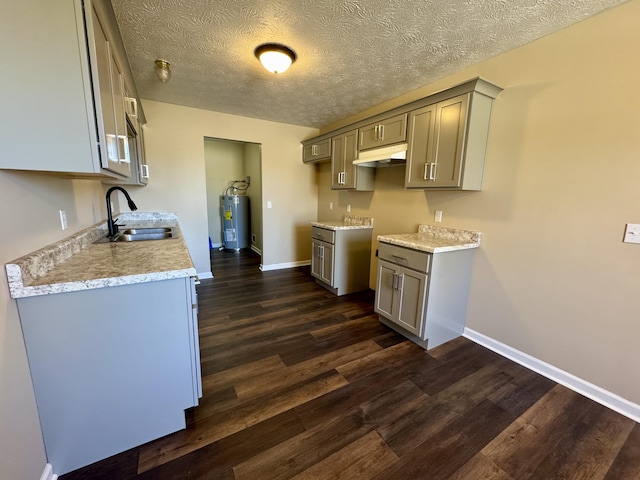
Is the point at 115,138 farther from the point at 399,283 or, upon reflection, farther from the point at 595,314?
the point at 595,314

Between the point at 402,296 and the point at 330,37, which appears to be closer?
the point at 330,37

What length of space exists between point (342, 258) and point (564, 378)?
2.25 meters

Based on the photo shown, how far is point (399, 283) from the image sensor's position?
2371 millimetres

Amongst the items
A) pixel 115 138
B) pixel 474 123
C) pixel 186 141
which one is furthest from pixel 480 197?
pixel 186 141

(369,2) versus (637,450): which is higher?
(369,2)

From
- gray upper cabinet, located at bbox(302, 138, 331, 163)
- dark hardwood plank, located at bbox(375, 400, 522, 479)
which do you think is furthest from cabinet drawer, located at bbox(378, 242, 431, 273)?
gray upper cabinet, located at bbox(302, 138, 331, 163)

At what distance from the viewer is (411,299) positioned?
7.47 feet

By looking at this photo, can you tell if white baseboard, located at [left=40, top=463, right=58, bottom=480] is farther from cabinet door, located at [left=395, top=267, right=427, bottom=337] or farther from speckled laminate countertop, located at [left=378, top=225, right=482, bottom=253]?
speckled laminate countertop, located at [left=378, top=225, right=482, bottom=253]

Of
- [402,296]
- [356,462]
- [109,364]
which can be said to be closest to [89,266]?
[109,364]

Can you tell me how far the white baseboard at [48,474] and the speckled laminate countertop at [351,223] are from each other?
279 cm

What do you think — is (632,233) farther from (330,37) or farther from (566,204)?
(330,37)

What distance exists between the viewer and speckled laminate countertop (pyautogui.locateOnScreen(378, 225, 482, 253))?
83.7 inches

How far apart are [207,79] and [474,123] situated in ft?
8.42

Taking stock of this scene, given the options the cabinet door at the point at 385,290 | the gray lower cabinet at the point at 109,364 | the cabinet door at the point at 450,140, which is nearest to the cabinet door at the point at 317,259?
the cabinet door at the point at 385,290
